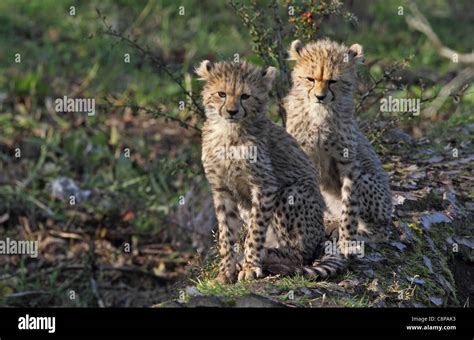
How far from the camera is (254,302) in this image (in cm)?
584

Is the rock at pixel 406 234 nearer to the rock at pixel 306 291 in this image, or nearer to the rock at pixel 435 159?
the rock at pixel 306 291

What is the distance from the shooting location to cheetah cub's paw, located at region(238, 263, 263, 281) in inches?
258

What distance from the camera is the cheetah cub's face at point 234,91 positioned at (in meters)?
6.72

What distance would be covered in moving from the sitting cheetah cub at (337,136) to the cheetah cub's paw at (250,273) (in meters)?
0.92

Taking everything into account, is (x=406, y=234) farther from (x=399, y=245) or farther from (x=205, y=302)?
(x=205, y=302)

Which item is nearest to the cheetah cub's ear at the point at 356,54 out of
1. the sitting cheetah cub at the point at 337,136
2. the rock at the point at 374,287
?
the sitting cheetah cub at the point at 337,136

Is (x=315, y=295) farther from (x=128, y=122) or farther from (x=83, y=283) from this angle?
(x=128, y=122)

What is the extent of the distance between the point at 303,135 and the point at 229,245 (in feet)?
3.78

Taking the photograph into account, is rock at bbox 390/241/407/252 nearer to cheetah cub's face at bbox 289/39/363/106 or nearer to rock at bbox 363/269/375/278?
rock at bbox 363/269/375/278

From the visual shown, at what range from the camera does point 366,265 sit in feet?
22.8

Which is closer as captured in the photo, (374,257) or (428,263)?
(374,257)

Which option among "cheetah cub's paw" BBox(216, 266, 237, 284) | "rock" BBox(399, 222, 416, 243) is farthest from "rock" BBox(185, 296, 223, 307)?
"rock" BBox(399, 222, 416, 243)

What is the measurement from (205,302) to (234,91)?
153 cm

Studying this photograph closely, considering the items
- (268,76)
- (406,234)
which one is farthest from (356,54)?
(406,234)
